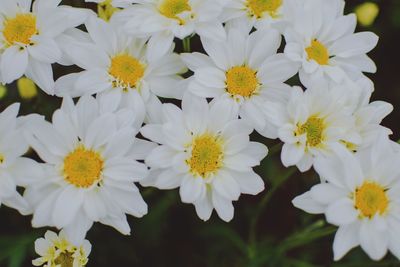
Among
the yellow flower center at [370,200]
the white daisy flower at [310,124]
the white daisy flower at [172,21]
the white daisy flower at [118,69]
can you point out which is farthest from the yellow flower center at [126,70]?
the yellow flower center at [370,200]

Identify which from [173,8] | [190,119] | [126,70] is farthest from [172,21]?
[190,119]

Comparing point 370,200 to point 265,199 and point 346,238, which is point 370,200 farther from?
point 265,199

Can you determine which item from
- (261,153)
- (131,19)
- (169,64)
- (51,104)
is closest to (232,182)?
(261,153)

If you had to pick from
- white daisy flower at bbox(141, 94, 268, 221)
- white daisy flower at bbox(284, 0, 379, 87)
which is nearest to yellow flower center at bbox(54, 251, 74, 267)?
white daisy flower at bbox(141, 94, 268, 221)

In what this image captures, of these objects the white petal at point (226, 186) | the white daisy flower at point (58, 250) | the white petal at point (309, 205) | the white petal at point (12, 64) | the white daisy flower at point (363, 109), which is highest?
the white petal at point (12, 64)

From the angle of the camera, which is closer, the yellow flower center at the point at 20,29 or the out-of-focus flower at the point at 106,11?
the yellow flower center at the point at 20,29

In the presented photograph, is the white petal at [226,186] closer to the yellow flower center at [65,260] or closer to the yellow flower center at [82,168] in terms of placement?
the yellow flower center at [82,168]

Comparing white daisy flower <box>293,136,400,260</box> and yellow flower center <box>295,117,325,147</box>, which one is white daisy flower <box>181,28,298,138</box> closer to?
yellow flower center <box>295,117,325,147</box>
